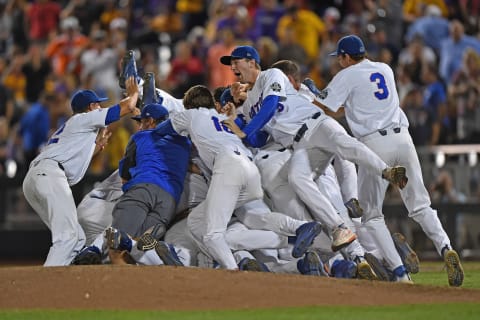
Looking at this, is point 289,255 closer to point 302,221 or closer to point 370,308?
point 302,221

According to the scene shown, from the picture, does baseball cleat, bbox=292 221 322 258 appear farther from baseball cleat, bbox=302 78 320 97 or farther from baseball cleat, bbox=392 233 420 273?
baseball cleat, bbox=302 78 320 97

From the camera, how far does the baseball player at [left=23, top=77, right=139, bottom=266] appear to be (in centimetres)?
1026

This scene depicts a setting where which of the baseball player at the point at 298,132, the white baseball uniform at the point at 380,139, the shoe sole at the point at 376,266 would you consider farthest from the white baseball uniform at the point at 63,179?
the shoe sole at the point at 376,266

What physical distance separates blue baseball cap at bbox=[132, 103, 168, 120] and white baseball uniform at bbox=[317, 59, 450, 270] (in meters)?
1.68

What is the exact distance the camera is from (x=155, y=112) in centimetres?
1101

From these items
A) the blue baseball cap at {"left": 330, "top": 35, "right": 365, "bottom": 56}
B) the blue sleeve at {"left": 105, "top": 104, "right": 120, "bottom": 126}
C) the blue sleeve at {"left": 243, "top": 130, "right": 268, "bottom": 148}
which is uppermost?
the blue baseball cap at {"left": 330, "top": 35, "right": 365, "bottom": 56}

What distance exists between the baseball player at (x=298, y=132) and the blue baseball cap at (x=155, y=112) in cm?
85

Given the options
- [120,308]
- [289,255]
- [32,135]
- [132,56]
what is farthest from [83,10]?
[120,308]

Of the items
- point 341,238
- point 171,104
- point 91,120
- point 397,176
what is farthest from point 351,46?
point 91,120

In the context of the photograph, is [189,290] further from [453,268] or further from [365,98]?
[365,98]

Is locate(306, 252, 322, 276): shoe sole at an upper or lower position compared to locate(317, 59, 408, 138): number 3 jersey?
lower

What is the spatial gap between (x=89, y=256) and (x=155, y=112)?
163 cm

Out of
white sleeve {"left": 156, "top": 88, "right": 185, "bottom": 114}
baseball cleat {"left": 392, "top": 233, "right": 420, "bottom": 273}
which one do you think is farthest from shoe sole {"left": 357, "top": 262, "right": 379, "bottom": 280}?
white sleeve {"left": 156, "top": 88, "right": 185, "bottom": 114}

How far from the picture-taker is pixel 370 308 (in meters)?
7.97
